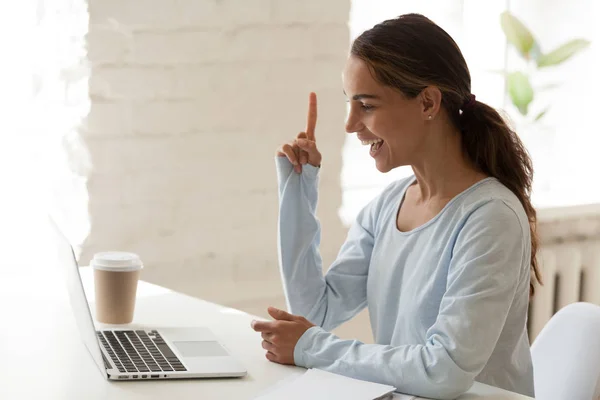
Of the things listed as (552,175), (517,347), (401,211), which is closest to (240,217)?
(401,211)

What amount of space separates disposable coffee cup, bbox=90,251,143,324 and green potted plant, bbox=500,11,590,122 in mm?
1626

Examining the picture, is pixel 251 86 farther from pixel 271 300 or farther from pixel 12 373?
pixel 12 373

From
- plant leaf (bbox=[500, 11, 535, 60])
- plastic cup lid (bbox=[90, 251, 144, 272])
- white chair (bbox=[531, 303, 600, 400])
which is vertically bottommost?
white chair (bbox=[531, 303, 600, 400])

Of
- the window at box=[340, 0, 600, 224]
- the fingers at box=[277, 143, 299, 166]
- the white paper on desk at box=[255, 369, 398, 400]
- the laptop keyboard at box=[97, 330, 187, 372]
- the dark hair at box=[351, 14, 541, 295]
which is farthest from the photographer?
the window at box=[340, 0, 600, 224]

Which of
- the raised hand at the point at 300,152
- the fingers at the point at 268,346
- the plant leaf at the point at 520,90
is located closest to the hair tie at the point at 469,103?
the raised hand at the point at 300,152

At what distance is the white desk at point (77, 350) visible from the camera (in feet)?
4.04

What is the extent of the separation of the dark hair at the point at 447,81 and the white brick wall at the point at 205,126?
716 millimetres

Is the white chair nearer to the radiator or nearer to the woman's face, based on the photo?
the woman's face

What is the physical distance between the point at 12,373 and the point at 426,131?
72cm

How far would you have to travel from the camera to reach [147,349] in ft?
4.60

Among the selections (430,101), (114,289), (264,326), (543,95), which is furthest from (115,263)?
(543,95)

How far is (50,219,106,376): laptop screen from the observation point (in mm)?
1218

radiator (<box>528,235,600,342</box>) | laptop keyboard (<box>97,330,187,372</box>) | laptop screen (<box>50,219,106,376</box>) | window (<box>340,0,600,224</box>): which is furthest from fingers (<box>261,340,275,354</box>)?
radiator (<box>528,235,600,342</box>)

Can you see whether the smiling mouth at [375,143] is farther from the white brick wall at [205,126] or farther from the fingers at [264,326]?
the white brick wall at [205,126]
